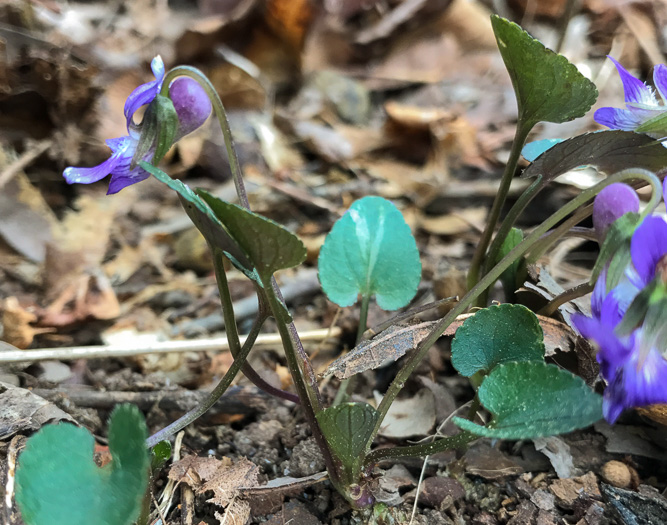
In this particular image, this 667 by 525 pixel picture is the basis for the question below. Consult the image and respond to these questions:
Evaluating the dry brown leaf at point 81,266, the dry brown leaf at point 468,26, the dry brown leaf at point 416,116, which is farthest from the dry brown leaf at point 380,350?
the dry brown leaf at point 468,26

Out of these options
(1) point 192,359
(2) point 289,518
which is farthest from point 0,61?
(2) point 289,518

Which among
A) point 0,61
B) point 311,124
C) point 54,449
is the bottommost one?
point 54,449

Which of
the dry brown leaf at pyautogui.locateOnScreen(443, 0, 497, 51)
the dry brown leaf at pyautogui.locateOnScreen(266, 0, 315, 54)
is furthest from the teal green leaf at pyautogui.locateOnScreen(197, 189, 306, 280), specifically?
the dry brown leaf at pyautogui.locateOnScreen(443, 0, 497, 51)

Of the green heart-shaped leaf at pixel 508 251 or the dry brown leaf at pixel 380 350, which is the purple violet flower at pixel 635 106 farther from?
the dry brown leaf at pixel 380 350

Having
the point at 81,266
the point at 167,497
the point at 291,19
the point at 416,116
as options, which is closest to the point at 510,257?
the point at 167,497

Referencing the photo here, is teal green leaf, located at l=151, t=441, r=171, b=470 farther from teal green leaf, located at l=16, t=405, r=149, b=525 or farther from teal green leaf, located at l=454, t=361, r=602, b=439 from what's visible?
teal green leaf, located at l=454, t=361, r=602, b=439

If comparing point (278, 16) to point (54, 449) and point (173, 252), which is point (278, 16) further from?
point (54, 449)
